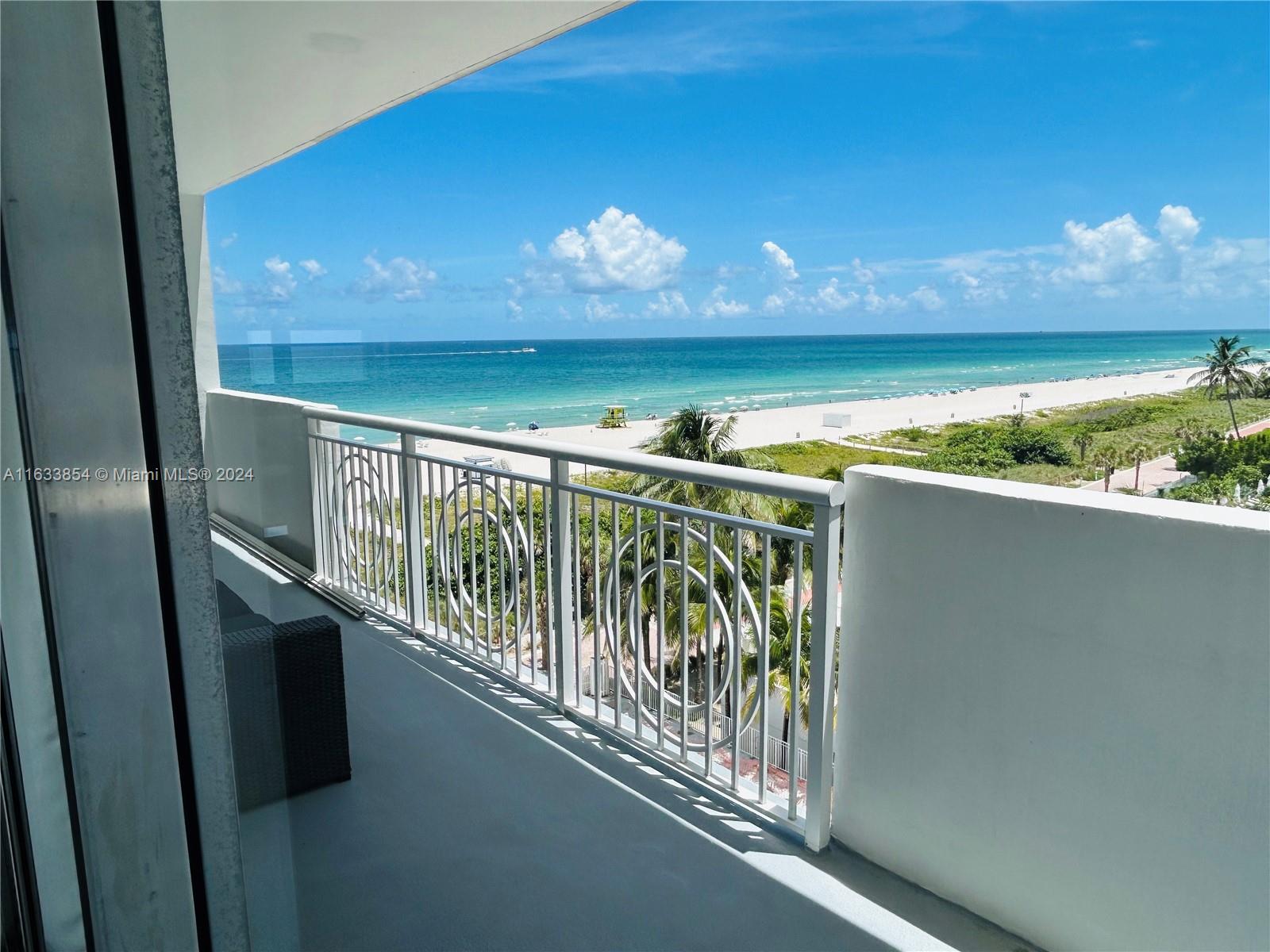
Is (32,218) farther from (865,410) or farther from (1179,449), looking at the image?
(865,410)

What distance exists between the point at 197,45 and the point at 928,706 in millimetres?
1854

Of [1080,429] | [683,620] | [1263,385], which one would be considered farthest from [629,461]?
[1080,429]

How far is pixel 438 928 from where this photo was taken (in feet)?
5.76

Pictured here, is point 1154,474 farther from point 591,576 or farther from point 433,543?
point 433,543

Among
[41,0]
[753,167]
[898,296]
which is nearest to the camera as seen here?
[41,0]

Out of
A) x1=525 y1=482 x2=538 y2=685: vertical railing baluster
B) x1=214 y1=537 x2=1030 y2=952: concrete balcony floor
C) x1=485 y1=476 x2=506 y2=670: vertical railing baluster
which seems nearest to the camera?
x1=214 y1=537 x2=1030 y2=952: concrete balcony floor

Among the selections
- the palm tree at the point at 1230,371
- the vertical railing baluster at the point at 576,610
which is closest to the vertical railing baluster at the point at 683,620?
the vertical railing baluster at the point at 576,610

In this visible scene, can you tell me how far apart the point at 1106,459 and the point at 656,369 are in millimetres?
23795

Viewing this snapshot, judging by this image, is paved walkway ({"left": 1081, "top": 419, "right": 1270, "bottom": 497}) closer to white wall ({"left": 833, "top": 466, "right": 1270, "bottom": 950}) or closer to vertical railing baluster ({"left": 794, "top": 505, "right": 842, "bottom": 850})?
white wall ({"left": 833, "top": 466, "right": 1270, "bottom": 950})

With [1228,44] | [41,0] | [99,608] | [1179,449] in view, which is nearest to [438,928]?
[99,608]

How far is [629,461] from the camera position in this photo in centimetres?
229

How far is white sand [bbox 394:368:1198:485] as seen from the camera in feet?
10.4

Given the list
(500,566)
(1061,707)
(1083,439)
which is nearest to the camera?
(1061,707)

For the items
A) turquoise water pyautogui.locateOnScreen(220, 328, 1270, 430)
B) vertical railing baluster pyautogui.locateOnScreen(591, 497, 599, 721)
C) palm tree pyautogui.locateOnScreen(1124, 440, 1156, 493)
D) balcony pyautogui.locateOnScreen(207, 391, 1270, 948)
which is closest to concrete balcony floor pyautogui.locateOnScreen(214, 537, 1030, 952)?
balcony pyautogui.locateOnScreen(207, 391, 1270, 948)
